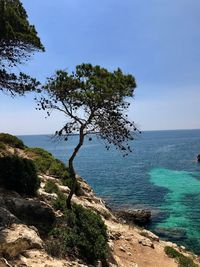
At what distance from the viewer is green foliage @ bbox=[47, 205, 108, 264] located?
1809 centimetres

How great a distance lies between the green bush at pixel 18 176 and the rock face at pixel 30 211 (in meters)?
1.82

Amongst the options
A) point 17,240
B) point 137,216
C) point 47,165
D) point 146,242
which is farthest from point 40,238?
point 137,216

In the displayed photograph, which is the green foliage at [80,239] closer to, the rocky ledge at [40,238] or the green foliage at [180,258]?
the rocky ledge at [40,238]

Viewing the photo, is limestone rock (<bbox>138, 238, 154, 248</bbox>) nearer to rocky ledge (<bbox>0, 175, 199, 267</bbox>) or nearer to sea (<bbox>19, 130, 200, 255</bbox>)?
rocky ledge (<bbox>0, 175, 199, 267</bbox>)

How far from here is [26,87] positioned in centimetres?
2262

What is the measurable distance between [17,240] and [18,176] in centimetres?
780

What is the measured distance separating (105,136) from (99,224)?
5629mm

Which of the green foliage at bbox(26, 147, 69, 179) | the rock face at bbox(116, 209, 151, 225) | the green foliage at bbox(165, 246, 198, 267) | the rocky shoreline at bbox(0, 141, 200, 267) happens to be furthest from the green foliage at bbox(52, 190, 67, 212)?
the rock face at bbox(116, 209, 151, 225)

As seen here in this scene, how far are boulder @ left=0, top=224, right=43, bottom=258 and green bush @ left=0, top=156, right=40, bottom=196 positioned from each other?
559 cm

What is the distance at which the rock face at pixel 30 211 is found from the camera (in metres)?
19.0

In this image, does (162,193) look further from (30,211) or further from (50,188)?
(30,211)

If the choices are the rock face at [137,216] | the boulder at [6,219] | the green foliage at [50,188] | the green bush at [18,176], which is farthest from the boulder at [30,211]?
the rock face at [137,216]

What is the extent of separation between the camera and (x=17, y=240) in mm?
15133

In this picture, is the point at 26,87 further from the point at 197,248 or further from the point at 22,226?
the point at 197,248
